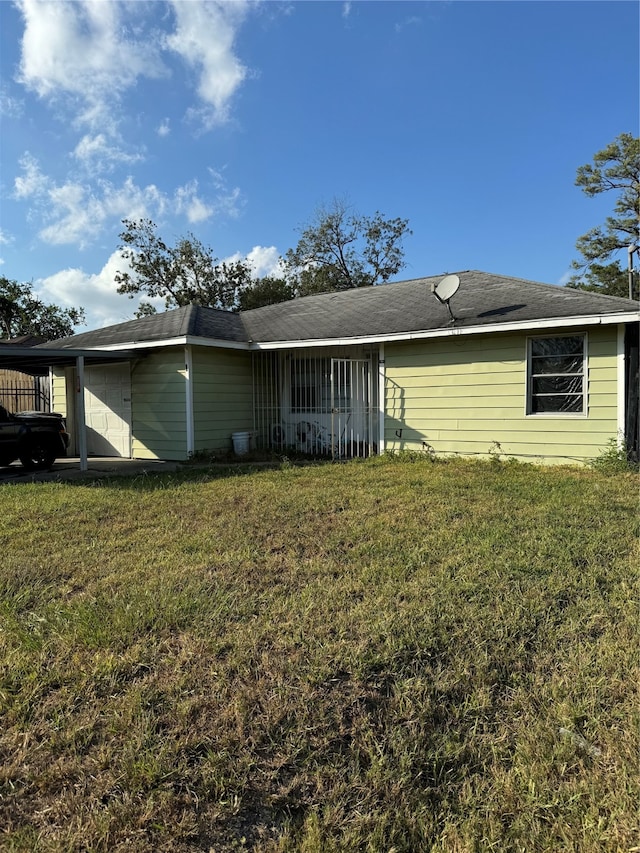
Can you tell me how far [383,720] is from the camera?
2180 millimetres

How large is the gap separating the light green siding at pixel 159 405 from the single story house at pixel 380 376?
0.10 feet

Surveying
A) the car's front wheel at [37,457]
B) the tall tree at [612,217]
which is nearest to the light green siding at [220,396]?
the car's front wheel at [37,457]

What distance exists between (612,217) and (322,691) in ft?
108

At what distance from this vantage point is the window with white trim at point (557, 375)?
329 inches

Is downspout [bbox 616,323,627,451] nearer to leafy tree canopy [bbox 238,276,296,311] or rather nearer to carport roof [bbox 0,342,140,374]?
carport roof [bbox 0,342,140,374]

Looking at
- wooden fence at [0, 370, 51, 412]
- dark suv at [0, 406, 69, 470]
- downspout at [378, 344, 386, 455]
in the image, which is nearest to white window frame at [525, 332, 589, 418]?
downspout at [378, 344, 386, 455]

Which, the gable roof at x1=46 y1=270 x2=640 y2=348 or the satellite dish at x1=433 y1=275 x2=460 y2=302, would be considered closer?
the gable roof at x1=46 y1=270 x2=640 y2=348

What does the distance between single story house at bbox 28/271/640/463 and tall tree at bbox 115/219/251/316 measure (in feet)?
61.0

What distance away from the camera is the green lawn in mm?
1694

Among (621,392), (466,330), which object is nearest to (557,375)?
(621,392)

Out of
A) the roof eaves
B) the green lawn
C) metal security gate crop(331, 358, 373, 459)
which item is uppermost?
the roof eaves

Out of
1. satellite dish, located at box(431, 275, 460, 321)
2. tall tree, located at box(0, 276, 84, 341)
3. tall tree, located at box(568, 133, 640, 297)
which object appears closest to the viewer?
satellite dish, located at box(431, 275, 460, 321)

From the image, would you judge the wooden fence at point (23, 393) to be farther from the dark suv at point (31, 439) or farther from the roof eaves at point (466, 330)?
the roof eaves at point (466, 330)

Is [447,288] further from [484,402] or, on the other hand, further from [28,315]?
[28,315]
